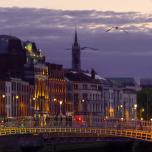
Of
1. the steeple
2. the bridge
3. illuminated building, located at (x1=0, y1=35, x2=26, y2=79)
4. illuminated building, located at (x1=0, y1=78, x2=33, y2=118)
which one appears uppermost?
the steeple

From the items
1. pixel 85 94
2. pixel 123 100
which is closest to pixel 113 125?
Answer: pixel 85 94

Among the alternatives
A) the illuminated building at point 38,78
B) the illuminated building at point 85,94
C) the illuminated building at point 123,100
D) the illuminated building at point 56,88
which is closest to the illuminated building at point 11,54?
the illuminated building at point 38,78

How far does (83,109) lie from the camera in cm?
16375

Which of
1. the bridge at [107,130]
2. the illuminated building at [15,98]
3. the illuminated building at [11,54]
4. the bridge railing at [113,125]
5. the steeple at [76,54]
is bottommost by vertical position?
the bridge at [107,130]

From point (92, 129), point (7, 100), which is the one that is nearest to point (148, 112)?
point (7, 100)

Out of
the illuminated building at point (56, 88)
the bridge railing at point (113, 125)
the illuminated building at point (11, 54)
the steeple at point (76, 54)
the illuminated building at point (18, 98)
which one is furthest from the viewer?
the steeple at point (76, 54)

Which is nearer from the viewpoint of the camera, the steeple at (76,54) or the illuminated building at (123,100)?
the illuminated building at (123,100)

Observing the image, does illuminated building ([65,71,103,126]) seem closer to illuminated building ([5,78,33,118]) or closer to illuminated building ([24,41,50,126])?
illuminated building ([24,41,50,126])

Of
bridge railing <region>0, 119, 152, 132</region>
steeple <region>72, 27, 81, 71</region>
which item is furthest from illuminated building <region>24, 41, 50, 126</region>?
bridge railing <region>0, 119, 152, 132</region>

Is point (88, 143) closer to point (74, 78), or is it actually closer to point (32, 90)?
point (32, 90)

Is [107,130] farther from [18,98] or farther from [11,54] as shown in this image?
[11,54]

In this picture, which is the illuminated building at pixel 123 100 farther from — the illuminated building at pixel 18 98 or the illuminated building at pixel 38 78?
the illuminated building at pixel 18 98

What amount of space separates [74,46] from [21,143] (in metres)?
111

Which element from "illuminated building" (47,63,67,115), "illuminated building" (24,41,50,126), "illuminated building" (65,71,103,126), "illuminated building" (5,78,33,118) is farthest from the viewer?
Result: "illuminated building" (65,71,103,126)
